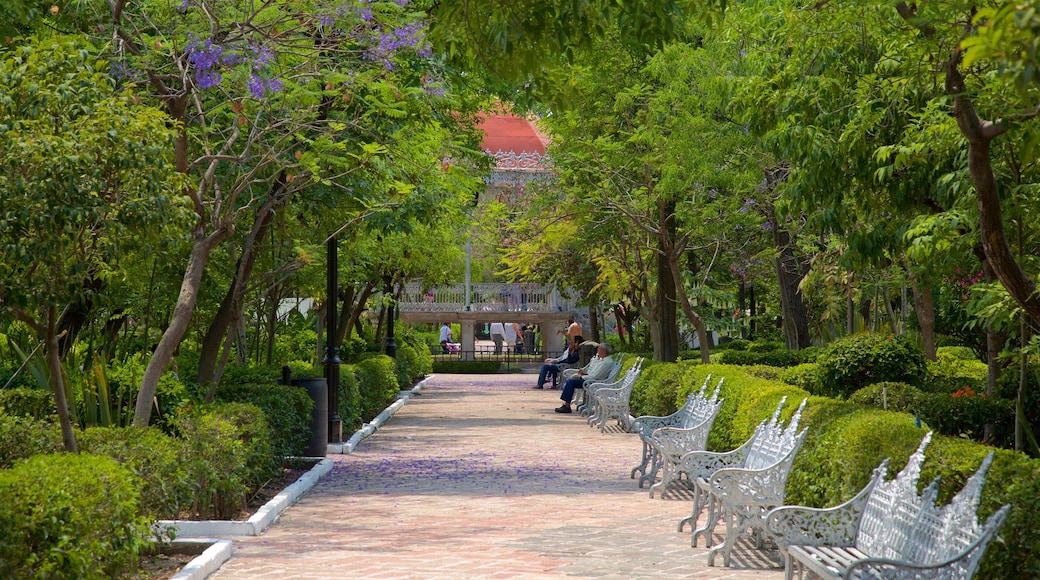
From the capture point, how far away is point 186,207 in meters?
8.70

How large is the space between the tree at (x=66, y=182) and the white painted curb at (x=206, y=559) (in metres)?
1.19

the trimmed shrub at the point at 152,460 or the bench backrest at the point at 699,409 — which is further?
the bench backrest at the point at 699,409

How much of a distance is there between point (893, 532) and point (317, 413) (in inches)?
390

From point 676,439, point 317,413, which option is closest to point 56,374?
point 676,439

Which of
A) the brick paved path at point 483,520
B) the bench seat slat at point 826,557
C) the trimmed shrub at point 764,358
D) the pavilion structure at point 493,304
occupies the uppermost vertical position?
the pavilion structure at point 493,304

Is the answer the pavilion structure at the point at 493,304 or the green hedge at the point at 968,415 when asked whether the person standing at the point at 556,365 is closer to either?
the pavilion structure at the point at 493,304

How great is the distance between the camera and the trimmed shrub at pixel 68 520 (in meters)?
5.63

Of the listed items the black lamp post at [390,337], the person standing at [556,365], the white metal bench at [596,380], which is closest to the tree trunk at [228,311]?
the white metal bench at [596,380]

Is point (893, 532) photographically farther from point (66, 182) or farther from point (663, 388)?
point (663, 388)

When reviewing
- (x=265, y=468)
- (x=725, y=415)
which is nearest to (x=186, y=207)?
(x=265, y=468)

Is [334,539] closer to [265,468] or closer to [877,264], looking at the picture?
[265,468]

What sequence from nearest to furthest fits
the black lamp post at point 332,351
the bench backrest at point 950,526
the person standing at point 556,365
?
1. the bench backrest at point 950,526
2. the black lamp post at point 332,351
3. the person standing at point 556,365

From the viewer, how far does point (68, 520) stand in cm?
594

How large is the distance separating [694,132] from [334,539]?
32.2 feet
